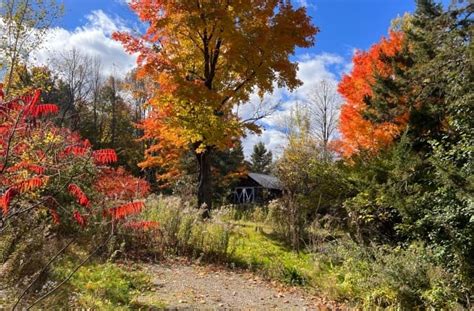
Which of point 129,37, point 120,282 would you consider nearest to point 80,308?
point 120,282

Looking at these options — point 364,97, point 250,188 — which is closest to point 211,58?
point 364,97

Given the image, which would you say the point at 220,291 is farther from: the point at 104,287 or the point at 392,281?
the point at 392,281

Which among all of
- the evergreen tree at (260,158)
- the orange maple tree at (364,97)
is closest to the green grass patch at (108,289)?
the orange maple tree at (364,97)

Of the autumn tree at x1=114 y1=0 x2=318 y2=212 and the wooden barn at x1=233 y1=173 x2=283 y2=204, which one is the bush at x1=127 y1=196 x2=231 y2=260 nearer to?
the autumn tree at x1=114 y1=0 x2=318 y2=212

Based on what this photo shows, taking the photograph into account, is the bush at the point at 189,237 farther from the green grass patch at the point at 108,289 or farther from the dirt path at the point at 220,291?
the green grass patch at the point at 108,289

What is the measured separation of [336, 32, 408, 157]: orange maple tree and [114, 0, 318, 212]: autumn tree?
3966 millimetres

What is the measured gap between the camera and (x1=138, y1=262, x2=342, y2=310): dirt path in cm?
519

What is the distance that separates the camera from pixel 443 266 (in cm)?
567

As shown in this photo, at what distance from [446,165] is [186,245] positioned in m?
5.14

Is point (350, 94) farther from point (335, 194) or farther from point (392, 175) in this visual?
point (392, 175)

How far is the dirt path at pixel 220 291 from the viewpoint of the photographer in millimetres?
5188

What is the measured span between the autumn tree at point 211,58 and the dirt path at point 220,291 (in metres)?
5.33

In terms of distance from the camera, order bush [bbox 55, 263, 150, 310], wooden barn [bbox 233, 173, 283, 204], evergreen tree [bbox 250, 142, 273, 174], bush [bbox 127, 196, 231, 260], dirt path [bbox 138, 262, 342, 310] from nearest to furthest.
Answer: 1. bush [bbox 55, 263, 150, 310]
2. dirt path [bbox 138, 262, 342, 310]
3. bush [bbox 127, 196, 231, 260]
4. wooden barn [bbox 233, 173, 283, 204]
5. evergreen tree [bbox 250, 142, 273, 174]

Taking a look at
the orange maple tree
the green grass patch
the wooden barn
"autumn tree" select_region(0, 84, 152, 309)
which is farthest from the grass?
the wooden barn
